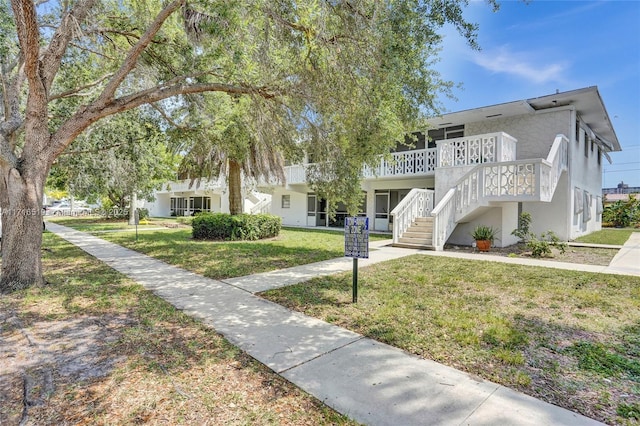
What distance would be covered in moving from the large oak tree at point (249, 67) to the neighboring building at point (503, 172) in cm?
220

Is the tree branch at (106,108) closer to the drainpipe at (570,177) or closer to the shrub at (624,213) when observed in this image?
the drainpipe at (570,177)

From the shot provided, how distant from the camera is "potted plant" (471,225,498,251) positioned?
10852 mm

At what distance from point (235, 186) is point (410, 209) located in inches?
309

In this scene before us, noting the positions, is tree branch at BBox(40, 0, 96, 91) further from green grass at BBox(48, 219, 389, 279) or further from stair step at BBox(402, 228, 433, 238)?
stair step at BBox(402, 228, 433, 238)

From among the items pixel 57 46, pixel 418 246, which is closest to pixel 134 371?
pixel 57 46

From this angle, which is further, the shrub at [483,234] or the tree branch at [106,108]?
the shrub at [483,234]

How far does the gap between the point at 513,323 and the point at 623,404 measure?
180 centimetres

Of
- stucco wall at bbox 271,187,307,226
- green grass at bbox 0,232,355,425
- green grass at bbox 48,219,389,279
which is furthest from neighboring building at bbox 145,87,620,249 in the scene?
green grass at bbox 0,232,355,425

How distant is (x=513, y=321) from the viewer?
4547mm

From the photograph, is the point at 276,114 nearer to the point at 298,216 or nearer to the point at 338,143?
the point at 338,143

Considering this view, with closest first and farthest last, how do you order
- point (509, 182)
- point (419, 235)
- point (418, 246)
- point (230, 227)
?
point (509, 182) < point (418, 246) < point (419, 235) < point (230, 227)

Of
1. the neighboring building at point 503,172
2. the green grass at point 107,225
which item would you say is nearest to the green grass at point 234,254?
the neighboring building at point 503,172

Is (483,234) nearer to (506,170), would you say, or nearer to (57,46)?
(506,170)

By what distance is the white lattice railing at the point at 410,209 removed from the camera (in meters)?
12.0
